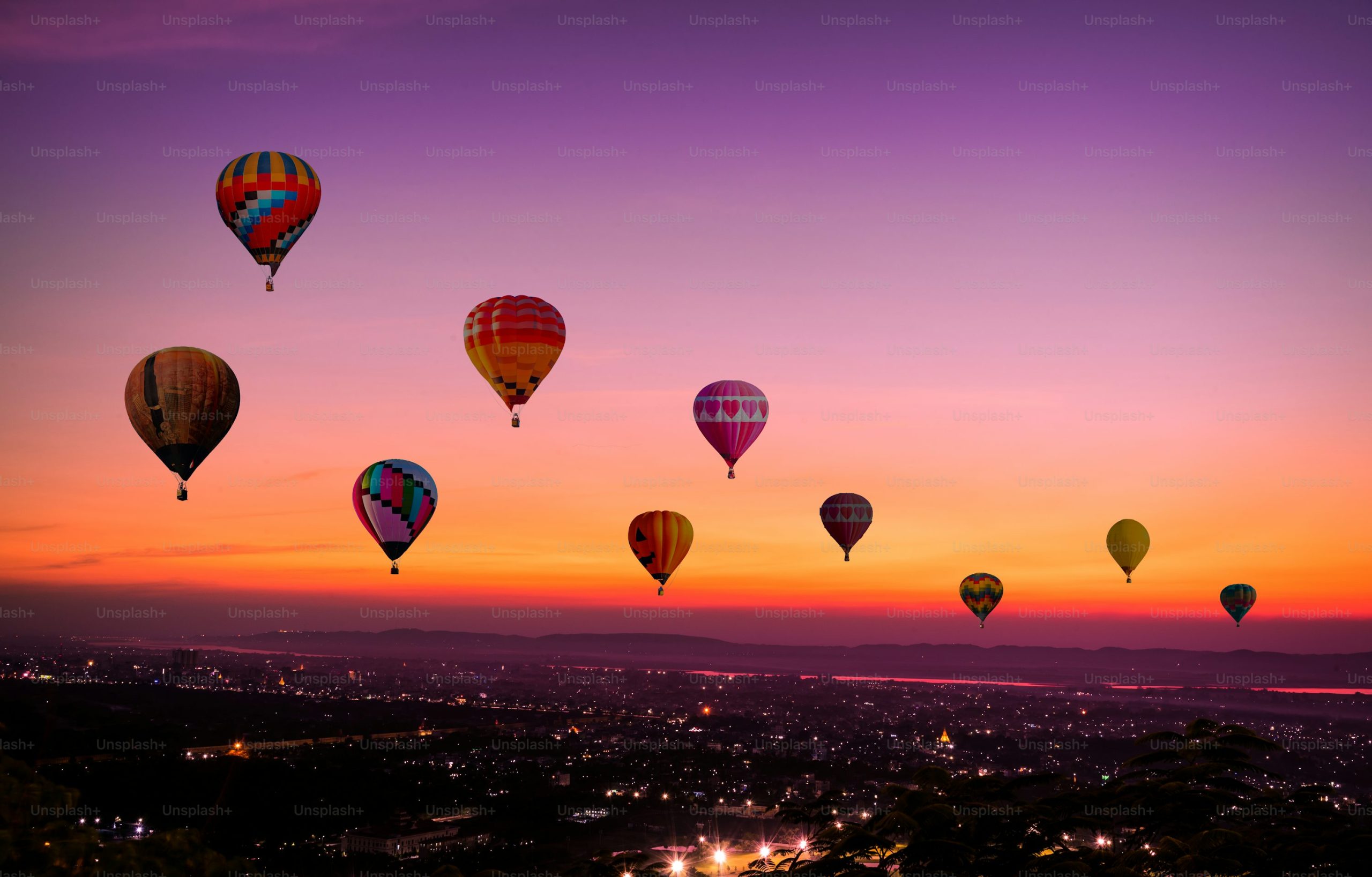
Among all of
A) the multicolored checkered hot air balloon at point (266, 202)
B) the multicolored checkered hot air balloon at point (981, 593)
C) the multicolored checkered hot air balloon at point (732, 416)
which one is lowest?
the multicolored checkered hot air balloon at point (981, 593)

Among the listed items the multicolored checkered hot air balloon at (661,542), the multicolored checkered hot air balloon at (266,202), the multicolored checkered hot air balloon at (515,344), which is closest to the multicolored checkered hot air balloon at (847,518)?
the multicolored checkered hot air balloon at (661,542)

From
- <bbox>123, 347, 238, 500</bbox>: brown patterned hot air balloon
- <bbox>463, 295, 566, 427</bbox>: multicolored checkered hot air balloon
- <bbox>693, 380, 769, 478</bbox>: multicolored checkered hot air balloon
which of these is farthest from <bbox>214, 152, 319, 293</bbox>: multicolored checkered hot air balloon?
<bbox>693, 380, 769, 478</bbox>: multicolored checkered hot air balloon

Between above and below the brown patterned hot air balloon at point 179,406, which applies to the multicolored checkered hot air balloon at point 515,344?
above

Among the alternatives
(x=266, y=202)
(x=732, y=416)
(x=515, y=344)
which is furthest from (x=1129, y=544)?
(x=266, y=202)

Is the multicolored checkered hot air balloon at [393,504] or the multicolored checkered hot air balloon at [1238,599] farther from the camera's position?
the multicolored checkered hot air balloon at [1238,599]

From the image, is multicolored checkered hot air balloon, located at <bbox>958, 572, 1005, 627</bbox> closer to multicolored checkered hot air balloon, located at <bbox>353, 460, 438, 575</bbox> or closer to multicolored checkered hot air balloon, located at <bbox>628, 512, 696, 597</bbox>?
multicolored checkered hot air balloon, located at <bbox>628, 512, 696, 597</bbox>

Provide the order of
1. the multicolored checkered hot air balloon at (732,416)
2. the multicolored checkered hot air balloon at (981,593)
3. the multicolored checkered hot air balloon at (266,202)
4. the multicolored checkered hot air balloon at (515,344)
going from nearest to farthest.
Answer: the multicolored checkered hot air balloon at (266,202) < the multicolored checkered hot air balloon at (515,344) < the multicolored checkered hot air balloon at (732,416) < the multicolored checkered hot air balloon at (981,593)

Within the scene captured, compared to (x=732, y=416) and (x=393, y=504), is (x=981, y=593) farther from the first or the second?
(x=393, y=504)

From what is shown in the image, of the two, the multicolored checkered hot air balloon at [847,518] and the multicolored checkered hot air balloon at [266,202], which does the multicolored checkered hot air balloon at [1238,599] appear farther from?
the multicolored checkered hot air balloon at [266,202]
